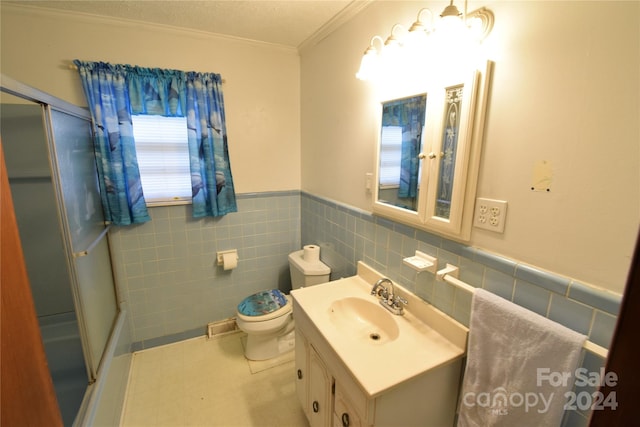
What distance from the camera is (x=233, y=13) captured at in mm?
1679

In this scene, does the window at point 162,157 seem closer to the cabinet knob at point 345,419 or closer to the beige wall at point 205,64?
the beige wall at point 205,64

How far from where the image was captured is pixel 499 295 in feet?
3.17

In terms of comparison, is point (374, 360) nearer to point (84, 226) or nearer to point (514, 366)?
point (514, 366)

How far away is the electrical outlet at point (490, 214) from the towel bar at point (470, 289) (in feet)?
0.74

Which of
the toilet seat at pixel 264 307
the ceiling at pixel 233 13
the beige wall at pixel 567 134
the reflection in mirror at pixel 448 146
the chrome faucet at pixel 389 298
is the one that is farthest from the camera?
the toilet seat at pixel 264 307

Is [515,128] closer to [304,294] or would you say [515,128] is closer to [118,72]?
[304,294]

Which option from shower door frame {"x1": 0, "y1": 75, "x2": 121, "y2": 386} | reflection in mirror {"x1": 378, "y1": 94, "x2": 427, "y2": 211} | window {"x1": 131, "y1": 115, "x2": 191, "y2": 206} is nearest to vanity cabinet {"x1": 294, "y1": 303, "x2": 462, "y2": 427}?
reflection in mirror {"x1": 378, "y1": 94, "x2": 427, "y2": 211}

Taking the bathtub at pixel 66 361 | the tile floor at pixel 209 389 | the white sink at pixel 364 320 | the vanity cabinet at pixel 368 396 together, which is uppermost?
the white sink at pixel 364 320

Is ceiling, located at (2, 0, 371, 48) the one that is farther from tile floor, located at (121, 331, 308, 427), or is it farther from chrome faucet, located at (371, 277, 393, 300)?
tile floor, located at (121, 331, 308, 427)

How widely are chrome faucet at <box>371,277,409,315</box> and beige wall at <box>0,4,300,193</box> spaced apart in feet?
4.46

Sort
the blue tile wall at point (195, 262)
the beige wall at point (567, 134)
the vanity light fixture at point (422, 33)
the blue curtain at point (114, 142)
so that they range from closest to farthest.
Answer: the beige wall at point (567, 134), the vanity light fixture at point (422, 33), the blue curtain at point (114, 142), the blue tile wall at point (195, 262)

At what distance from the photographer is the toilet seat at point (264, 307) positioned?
1930 millimetres

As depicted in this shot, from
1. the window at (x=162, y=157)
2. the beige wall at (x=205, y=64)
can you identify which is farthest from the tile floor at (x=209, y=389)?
the beige wall at (x=205, y=64)

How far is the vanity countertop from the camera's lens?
98 centimetres
